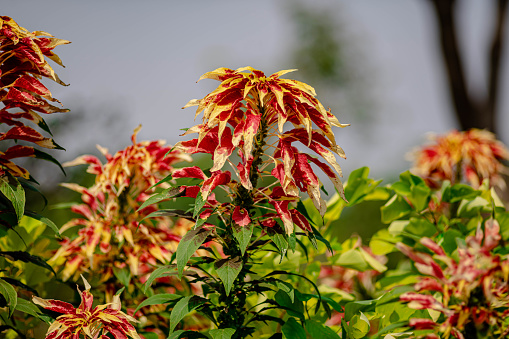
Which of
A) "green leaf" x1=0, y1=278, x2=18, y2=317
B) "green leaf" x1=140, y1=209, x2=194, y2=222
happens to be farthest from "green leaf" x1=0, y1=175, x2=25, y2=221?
"green leaf" x1=140, y1=209, x2=194, y2=222

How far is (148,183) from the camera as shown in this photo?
4.95 ft

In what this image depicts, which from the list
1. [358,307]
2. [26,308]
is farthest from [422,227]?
[26,308]

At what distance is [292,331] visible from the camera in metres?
1.04

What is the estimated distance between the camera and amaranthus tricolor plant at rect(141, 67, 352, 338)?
0.94m

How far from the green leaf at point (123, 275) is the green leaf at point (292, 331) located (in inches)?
20.9

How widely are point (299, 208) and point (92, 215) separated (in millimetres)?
854

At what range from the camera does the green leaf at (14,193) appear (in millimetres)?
985

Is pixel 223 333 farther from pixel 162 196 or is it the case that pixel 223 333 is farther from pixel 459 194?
pixel 459 194

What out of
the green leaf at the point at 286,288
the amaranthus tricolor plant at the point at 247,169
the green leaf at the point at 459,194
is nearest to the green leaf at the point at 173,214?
the amaranthus tricolor plant at the point at 247,169

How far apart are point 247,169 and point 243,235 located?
0.14 metres

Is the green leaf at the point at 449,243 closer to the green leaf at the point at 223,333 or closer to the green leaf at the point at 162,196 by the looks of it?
the green leaf at the point at 223,333

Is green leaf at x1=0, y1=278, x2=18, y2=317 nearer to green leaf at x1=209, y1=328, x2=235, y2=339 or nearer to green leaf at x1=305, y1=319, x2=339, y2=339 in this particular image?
green leaf at x1=209, y1=328, x2=235, y2=339

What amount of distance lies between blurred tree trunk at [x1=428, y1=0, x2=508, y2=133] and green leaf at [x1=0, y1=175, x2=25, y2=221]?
5.93 metres

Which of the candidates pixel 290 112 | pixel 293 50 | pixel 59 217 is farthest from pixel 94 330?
pixel 293 50
